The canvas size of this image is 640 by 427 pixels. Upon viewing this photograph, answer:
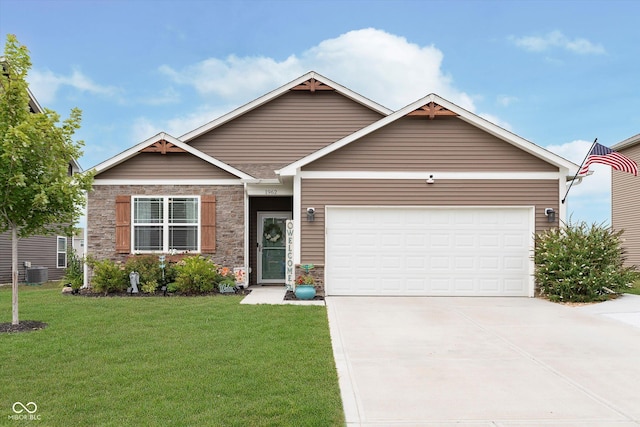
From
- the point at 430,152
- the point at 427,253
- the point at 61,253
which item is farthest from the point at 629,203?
the point at 61,253

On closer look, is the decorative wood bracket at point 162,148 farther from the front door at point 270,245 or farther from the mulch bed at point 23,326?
the mulch bed at point 23,326

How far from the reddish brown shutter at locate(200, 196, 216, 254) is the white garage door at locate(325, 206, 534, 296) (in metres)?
3.16

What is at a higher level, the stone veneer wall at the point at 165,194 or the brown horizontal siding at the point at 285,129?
the brown horizontal siding at the point at 285,129

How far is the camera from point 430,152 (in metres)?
11.9

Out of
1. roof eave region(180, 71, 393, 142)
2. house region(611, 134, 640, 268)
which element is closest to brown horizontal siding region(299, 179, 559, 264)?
roof eave region(180, 71, 393, 142)

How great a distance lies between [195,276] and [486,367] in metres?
7.79

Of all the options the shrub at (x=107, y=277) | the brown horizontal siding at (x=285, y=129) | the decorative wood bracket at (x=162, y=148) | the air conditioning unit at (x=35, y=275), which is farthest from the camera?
the air conditioning unit at (x=35, y=275)

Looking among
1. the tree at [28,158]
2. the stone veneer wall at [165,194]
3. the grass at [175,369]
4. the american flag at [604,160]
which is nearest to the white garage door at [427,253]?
the american flag at [604,160]

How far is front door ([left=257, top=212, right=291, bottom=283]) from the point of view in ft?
46.8

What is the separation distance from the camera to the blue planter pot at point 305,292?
10.9 meters

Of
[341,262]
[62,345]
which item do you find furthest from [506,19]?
[62,345]

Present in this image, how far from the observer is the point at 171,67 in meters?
13.9

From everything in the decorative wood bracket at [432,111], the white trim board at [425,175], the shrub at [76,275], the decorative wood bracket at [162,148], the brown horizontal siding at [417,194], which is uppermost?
the decorative wood bracket at [432,111]

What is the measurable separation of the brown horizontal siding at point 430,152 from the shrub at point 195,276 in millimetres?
3608
